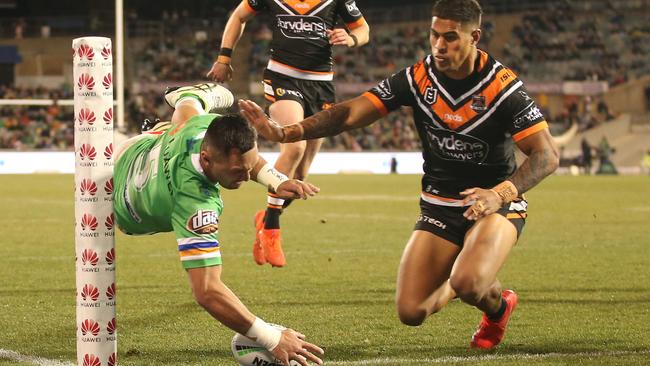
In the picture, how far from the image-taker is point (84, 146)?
185 inches

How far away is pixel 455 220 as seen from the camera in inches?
256

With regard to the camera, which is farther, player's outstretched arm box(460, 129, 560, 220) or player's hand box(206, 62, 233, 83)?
player's hand box(206, 62, 233, 83)

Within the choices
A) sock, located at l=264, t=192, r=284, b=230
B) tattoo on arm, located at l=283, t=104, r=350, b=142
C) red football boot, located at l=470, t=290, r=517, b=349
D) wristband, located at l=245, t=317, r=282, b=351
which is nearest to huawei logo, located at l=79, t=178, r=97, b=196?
wristband, located at l=245, t=317, r=282, b=351

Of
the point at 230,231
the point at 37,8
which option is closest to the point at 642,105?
the point at 37,8

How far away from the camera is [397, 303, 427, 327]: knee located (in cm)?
633

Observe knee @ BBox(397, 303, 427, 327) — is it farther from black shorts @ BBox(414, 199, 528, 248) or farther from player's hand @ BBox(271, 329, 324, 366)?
player's hand @ BBox(271, 329, 324, 366)

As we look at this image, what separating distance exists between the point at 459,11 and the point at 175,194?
194cm

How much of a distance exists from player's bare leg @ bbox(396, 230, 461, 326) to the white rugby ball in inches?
60.1

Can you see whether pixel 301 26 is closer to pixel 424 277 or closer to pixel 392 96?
pixel 392 96

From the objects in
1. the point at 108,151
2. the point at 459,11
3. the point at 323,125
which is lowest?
the point at 323,125

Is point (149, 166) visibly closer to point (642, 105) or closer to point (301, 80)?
point (301, 80)

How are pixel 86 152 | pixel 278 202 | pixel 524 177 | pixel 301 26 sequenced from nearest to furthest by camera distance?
1. pixel 86 152
2. pixel 524 177
3. pixel 278 202
4. pixel 301 26

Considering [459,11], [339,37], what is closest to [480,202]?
[459,11]

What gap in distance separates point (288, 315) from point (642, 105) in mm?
37641
